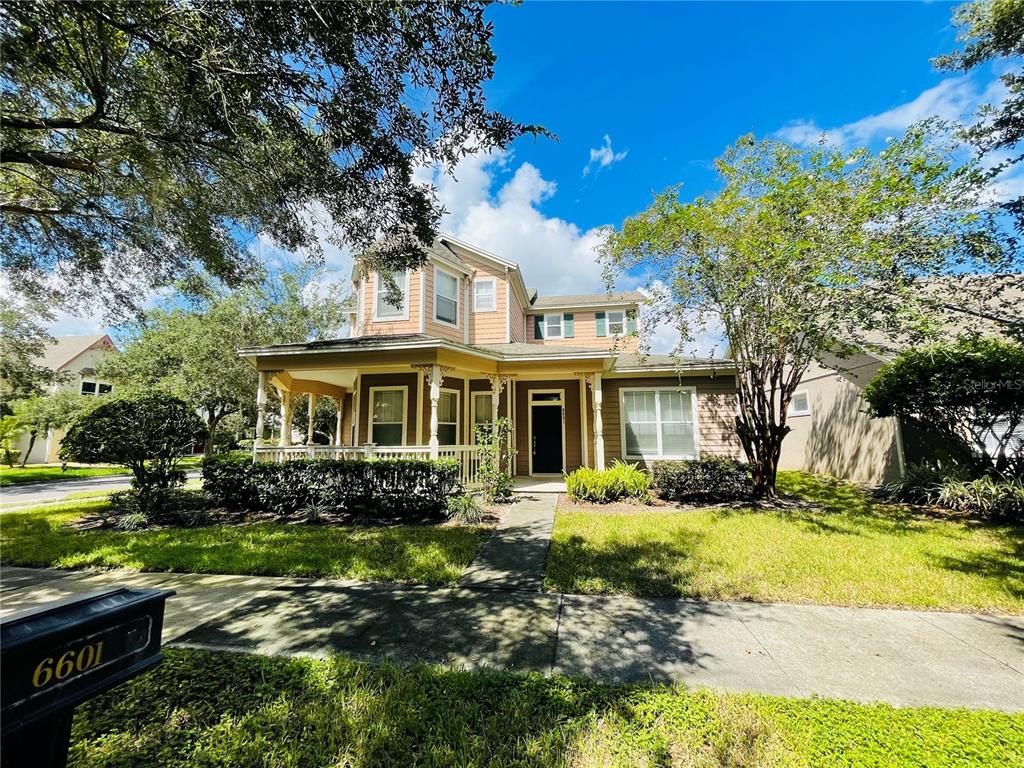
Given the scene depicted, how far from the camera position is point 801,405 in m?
14.3

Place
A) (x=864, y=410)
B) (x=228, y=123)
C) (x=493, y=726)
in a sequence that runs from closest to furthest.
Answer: (x=493, y=726), (x=228, y=123), (x=864, y=410)

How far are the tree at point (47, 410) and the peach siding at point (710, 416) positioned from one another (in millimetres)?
24238

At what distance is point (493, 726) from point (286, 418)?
10.8m

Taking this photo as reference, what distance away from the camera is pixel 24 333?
11.7m

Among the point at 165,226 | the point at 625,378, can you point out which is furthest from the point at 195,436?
the point at 625,378

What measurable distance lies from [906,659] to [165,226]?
33.5ft

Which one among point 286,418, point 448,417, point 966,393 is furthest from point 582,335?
point 286,418

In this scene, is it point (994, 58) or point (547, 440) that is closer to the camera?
point (994, 58)

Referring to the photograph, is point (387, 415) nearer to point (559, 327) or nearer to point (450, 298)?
point (450, 298)

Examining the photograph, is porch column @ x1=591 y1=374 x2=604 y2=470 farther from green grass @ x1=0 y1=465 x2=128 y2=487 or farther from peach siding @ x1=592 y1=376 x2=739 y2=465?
green grass @ x1=0 y1=465 x2=128 y2=487

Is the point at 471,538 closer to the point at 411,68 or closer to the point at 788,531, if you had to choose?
the point at 788,531

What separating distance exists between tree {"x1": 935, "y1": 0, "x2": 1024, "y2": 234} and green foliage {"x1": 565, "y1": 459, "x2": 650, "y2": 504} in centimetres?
798

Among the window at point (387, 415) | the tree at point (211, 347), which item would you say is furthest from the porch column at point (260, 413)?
the tree at point (211, 347)

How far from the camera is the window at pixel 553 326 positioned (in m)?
16.2
